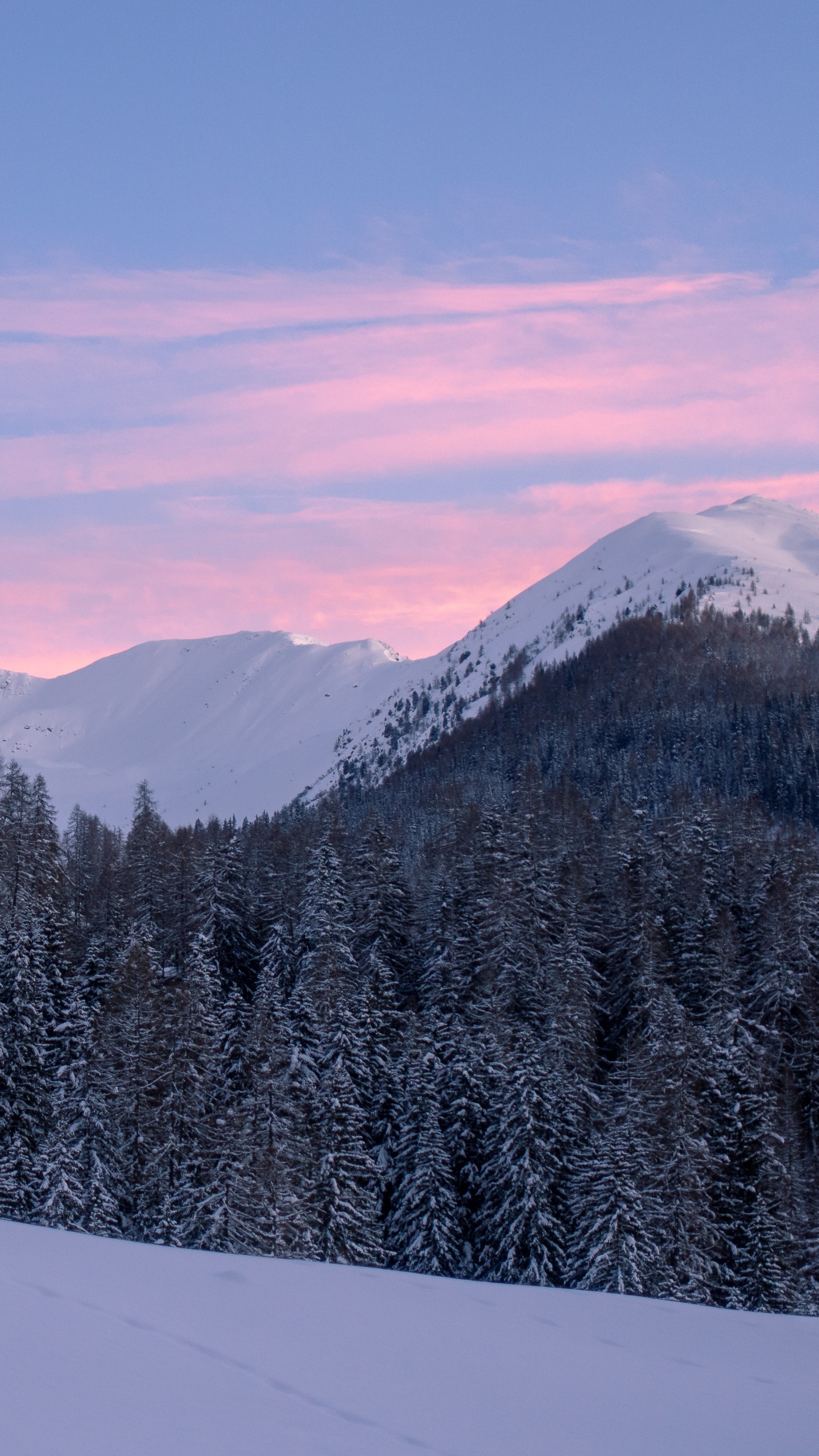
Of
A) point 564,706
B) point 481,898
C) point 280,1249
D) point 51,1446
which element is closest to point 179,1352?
point 51,1446

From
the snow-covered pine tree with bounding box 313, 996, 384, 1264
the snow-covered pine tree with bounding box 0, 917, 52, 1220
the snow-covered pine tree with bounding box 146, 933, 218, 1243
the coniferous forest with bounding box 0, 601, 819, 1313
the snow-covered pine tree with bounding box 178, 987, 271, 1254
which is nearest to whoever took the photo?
the snow-covered pine tree with bounding box 178, 987, 271, 1254

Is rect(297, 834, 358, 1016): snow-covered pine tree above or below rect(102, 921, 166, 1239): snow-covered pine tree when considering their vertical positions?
above

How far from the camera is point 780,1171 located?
1484 inches

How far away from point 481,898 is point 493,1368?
49.2 meters

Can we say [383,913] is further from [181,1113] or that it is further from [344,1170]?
[181,1113]

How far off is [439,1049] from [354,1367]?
37.2m

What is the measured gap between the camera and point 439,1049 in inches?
1698

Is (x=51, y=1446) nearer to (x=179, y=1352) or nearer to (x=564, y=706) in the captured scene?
(x=179, y=1352)

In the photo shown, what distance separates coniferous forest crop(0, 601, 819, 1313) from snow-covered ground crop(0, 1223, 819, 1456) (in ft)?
73.3

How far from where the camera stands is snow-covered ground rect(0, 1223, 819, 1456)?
565 centimetres

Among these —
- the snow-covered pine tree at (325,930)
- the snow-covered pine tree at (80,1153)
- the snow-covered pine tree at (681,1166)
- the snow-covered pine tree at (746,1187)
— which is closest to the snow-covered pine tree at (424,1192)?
the snow-covered pine tree at (325,930)

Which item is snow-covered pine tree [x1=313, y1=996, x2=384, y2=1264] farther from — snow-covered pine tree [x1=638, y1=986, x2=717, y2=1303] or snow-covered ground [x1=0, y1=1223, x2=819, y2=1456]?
snow-covered ground [x1=0, y1=1223, x2=819, y2=1456]

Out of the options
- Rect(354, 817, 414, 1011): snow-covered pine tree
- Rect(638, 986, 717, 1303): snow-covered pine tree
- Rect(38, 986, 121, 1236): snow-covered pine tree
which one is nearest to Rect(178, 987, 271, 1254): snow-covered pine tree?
Rect(38, 986, 121, 1236): snow-covered pine tree

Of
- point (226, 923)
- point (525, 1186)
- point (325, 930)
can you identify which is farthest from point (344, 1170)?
point (226, 923)
